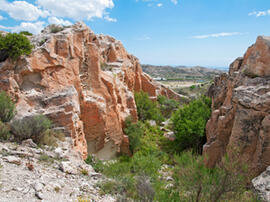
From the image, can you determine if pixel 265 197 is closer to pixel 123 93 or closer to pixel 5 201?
pixel 5 201

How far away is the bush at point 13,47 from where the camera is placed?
32.9ft

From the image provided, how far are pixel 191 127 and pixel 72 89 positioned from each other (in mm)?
10999

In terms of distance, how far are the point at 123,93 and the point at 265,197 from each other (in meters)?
15.7

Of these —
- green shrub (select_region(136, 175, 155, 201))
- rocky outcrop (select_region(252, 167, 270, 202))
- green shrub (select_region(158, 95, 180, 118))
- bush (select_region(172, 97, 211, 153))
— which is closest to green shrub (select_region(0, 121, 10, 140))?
green shrub (select_region(136, 175, 155, 201))

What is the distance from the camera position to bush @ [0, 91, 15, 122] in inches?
339

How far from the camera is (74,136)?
10422mm

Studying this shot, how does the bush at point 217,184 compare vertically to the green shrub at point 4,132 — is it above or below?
below

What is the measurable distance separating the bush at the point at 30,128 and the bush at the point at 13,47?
3812mm

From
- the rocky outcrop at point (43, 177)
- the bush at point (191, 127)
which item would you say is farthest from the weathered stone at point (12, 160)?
the bush at point (191, 127)

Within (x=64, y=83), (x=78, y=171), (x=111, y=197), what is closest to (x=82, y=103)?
(x=64, y=83)

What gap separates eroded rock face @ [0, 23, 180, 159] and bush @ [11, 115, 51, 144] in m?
1.19

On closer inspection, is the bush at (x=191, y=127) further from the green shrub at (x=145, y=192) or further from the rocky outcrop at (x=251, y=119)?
the green shrub at (x=145, y=192)

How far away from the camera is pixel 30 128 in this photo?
27.0 ft

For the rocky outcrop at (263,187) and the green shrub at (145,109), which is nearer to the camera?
the rocky outcrop at (263,187)
